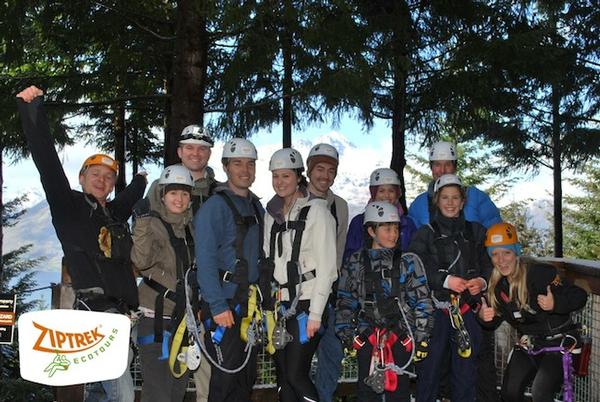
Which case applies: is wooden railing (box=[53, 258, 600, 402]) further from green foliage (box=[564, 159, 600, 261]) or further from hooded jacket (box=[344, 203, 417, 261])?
green foliage (box=[564, 159, 600, 261])

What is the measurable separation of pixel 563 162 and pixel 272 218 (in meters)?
19.6

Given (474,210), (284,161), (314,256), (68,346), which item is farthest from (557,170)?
(68,346)

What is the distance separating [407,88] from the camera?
14438 mm

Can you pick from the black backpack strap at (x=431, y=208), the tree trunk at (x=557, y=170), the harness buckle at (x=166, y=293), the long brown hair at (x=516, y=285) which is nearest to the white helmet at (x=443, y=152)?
the black backpack strap at (x=431, y=208)

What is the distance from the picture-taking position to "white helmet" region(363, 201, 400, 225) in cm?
513

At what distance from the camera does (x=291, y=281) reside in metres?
4.66

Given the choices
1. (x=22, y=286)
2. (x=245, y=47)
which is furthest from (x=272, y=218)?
(x=22, y=286)

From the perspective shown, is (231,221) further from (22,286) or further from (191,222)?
(22,286)

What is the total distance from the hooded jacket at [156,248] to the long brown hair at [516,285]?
8.46 feet

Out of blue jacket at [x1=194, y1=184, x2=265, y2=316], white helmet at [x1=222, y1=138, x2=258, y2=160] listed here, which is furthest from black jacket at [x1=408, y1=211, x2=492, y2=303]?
white helmet at [x1=222, y1=138, x2=258, y2=160]

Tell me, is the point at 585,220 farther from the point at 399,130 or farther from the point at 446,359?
the point at 446,359

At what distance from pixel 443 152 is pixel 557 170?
17807mm

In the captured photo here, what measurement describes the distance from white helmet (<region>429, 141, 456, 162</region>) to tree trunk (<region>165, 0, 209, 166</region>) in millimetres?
3107

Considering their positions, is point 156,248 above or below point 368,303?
above
